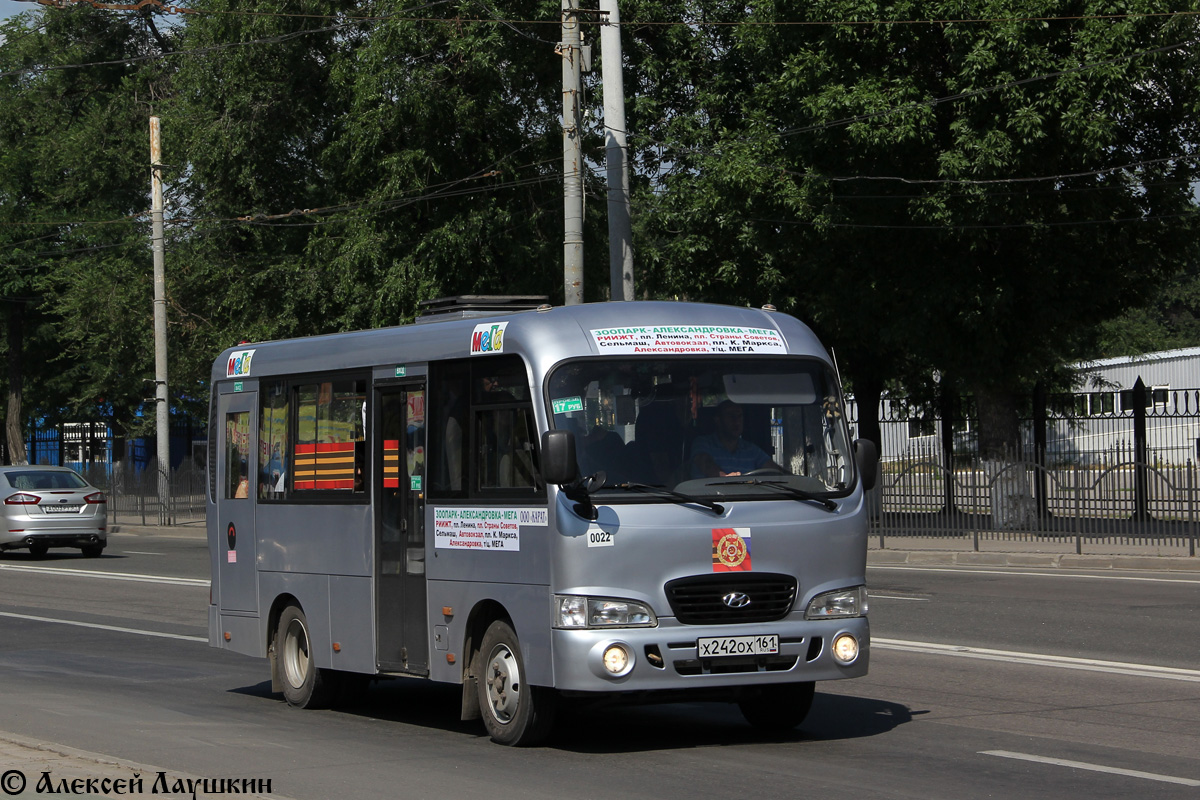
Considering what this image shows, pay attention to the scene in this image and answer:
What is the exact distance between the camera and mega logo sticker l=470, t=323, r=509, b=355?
883 centimetres

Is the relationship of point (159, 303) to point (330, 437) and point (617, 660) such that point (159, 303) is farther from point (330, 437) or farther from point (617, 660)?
point (617, 660)

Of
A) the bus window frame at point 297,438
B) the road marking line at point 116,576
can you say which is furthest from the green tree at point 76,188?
the bus window frame at point 297,438

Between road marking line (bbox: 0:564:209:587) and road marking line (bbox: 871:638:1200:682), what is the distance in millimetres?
11403

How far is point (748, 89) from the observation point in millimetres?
31875

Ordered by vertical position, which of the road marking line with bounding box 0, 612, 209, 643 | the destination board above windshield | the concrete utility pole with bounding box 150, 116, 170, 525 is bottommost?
the road marking line with bounding box 0, 612, 209, 643

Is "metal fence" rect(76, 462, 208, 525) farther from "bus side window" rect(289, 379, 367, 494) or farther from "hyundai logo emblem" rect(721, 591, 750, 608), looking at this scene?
"hyundai logo emblem" rect(721, 591, 750, 608)

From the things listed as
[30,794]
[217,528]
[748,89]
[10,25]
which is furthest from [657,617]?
[10,25]

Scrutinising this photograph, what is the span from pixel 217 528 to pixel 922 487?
52.5ft

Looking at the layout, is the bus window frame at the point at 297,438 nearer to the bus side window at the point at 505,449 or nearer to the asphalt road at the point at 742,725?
the bus side window at the point at 505,449

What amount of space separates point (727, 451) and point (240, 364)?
464 centimetres

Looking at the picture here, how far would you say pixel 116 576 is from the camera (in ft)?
74.7

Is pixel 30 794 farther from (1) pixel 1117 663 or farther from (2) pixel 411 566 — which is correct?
(1) pixel 1117 663

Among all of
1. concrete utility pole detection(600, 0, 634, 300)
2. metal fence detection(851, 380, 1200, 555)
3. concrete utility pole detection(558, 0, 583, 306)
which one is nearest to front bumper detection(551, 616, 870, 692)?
concrete utility pole detection(558, 0, 583, 306)

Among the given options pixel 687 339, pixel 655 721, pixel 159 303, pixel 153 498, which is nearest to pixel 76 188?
pixel 153 498
